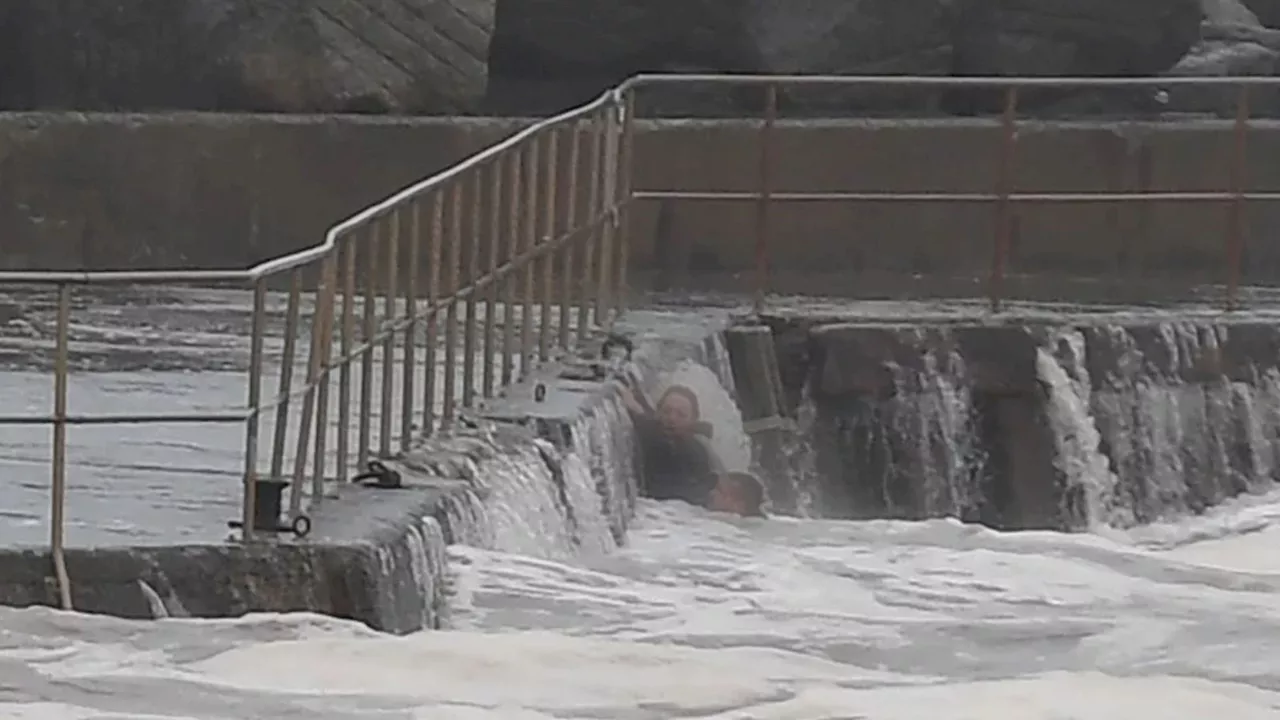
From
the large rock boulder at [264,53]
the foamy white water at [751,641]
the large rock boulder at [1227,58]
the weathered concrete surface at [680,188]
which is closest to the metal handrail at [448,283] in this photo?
the foamy white water at [751,641]

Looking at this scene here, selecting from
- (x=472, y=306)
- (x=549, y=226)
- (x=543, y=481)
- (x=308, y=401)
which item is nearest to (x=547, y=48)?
(x=549, y=226)

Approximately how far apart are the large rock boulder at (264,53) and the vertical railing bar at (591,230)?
3371 mm

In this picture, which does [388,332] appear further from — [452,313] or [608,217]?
[608,217]

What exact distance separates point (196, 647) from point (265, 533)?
1.36 ft

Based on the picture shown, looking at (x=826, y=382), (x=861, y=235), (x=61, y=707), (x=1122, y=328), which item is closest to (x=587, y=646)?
(x=61, y=707)

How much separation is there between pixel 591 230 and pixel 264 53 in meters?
4.09

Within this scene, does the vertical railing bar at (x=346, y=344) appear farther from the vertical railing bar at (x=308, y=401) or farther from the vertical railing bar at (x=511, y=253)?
the vertical railing bar at (x=511, y=253)

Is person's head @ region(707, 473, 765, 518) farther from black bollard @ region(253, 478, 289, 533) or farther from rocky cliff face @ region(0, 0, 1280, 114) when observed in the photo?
rocky cliff face @ region(0, 0, 1280, 114)

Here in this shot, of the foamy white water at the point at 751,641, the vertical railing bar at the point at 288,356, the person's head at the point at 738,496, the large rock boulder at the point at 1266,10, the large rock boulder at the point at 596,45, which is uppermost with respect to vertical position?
the large rock boulder at the point at 1266,10

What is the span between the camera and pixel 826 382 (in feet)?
33.4

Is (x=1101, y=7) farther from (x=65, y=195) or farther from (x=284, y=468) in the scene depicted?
(x=284, y=468)

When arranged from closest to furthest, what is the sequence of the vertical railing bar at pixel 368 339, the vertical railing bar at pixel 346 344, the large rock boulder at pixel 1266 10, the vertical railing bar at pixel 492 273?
the vertical railing bar at pixel 346 344 → the vertical railing bar at pixel 368 339 → the vertical railing bar at pixel 492 273 → the large rock boulder at pixel 1266 10

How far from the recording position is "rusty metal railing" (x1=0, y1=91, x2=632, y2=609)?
5.79 m

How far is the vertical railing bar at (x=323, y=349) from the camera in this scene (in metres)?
6.07
